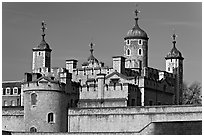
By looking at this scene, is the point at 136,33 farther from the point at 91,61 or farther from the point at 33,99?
the point at 33,99

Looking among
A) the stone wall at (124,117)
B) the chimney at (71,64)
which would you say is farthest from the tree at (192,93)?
the stone wall at (124,117)

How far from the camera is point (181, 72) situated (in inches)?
2862

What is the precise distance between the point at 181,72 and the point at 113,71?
13.1 metres

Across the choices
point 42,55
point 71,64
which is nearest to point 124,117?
point 71,64

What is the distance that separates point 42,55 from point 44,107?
18055 millimetres

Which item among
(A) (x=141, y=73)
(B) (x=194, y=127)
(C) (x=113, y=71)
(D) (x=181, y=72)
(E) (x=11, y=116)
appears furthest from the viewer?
(D) (x=181, y=72)

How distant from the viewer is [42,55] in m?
70.8

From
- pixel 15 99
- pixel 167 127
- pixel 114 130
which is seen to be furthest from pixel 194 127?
pixel 15 99

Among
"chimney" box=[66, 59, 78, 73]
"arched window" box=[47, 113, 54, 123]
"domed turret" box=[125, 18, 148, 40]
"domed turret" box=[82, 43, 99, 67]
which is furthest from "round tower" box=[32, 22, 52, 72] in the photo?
"arched window" box=[47, 113, 54, 123]

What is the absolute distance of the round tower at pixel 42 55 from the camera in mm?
70688

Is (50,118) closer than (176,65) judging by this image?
Yes

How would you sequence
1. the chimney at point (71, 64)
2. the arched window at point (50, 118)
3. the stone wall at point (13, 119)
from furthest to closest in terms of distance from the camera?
the chimney at point (71, 64), the stone wall at point (13, 119), the arched window at point (50, 118)

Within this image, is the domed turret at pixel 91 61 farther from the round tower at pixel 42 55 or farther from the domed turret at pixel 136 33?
the domed turret at pixel 136 33

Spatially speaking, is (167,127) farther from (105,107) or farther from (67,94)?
(67,94)
